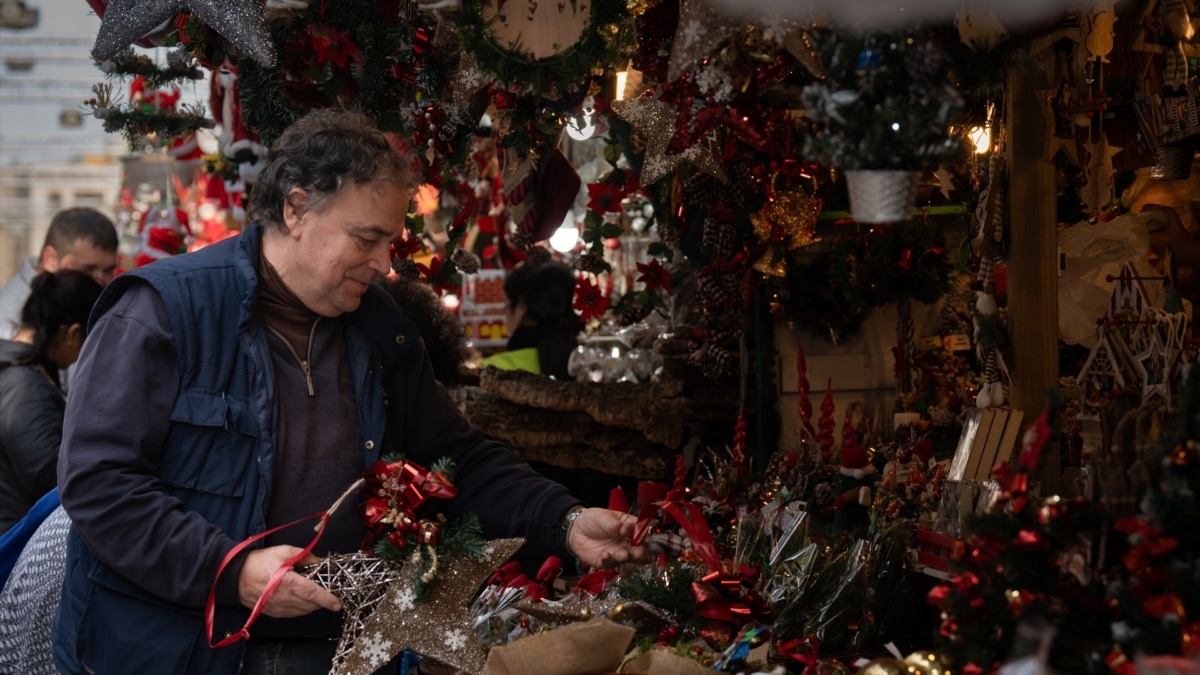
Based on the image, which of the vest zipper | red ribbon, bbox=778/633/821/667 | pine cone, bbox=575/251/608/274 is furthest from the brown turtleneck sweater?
pine cone, bbox=575/251/608/274

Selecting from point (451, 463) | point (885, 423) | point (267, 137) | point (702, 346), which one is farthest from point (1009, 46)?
point (702, 346)

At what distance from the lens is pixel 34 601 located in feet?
8.65

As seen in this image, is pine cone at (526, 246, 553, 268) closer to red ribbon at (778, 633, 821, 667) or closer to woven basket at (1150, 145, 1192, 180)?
woven basket at (1150, 145, 1192, 180)

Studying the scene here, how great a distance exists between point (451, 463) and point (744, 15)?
102cm

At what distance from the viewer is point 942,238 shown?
13.1ft

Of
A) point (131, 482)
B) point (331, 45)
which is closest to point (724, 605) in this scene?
point (131, 482)

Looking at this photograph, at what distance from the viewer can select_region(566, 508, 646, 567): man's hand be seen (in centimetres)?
257

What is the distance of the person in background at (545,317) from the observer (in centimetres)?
566

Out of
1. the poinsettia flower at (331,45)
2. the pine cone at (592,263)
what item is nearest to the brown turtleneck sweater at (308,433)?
the poinsettia flower at (331,45)

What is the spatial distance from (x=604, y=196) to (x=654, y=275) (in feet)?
1.39

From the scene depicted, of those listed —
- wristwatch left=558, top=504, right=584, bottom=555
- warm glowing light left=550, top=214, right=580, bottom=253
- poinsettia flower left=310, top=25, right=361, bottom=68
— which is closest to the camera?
wristwatch left=558, top=504, right=584, bottom=555

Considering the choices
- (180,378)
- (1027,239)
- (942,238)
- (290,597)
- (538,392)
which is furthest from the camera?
(538,392)

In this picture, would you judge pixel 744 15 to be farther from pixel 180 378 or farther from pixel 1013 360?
pixel 180 378

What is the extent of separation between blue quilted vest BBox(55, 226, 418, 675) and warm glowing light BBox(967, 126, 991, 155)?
1901 millimetres
